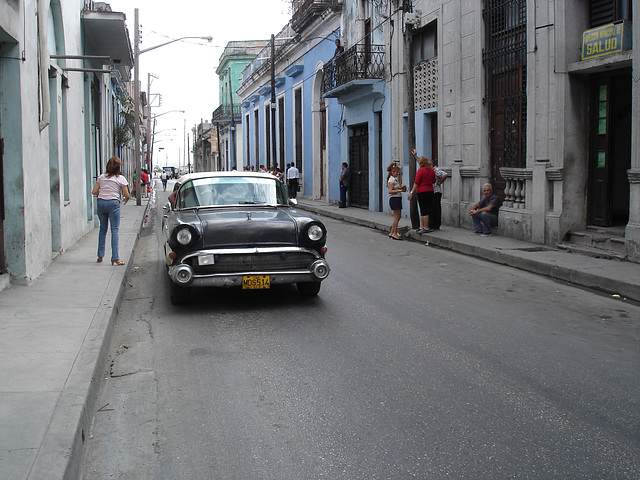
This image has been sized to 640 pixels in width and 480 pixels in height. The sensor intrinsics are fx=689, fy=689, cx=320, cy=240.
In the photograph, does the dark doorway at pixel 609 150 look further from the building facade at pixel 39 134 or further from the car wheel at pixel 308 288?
the building facade at pixel 39 134

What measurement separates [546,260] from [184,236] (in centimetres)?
589

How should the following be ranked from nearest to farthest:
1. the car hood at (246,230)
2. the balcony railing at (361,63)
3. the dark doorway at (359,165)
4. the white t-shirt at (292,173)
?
the car hood at (246,230)
the balcony railing at (361,63)
the dark doorway at (359,165)
the white t-shirt at (292,173)

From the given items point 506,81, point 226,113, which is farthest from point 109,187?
point 226,113

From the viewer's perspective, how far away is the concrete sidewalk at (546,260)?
889 centimetres

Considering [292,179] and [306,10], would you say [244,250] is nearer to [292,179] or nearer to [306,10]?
[306,10]

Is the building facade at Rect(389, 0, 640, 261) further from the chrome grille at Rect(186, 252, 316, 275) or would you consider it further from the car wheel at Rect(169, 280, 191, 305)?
the car wheel at Rect(169, 280, 191, 305)

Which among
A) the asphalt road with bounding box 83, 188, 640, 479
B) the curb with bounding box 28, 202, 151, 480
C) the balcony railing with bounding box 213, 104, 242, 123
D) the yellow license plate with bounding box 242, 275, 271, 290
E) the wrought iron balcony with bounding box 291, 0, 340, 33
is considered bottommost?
the asphalt road with bounding box 83, 188, 640, 479

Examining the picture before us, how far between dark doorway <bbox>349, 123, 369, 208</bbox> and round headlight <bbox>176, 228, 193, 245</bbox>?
1633 centimetres

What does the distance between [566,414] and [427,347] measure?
1748 mm

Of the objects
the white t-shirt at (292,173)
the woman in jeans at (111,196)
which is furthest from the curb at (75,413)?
the white t-shirt at (292,173)

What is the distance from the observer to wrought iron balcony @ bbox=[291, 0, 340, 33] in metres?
25.8

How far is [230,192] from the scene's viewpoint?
8781 millimetres

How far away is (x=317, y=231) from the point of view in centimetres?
773

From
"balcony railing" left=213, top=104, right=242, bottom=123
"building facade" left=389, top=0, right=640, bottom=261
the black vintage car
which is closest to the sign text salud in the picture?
"building facade" left=389, top=0, right=640, bottom=261
